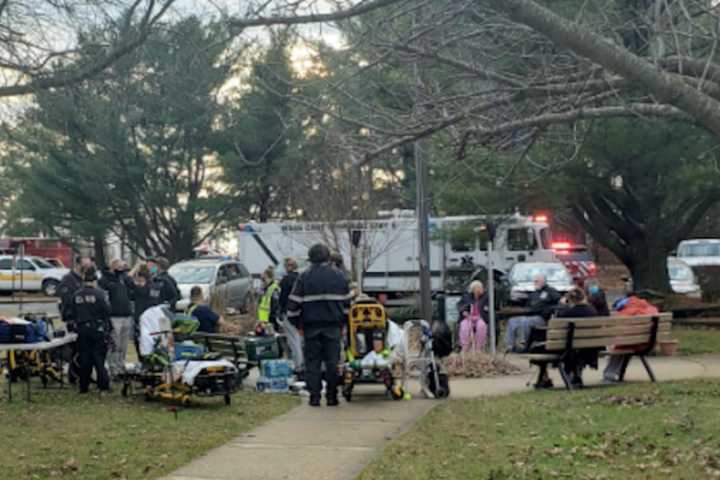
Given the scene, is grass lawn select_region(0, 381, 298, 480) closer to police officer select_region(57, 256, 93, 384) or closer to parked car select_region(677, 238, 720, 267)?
police officer select_region(57, 256, 93, 384)

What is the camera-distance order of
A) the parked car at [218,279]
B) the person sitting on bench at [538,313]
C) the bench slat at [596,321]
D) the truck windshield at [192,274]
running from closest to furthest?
1. the bench slat at [596,321]
2. the person sitting on bench at [538,313]
3. the parked car at [218,279]
4. the truck windshield at [192,274]

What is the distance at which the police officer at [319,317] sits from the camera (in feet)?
33.9

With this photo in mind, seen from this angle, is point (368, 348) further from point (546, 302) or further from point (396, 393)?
point (546, 302)

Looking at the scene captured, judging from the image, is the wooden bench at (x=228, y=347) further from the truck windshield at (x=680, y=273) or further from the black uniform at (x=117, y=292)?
the truck windshield at (x=680, y=273)

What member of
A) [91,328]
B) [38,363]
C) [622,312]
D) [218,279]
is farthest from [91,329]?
[218,279]

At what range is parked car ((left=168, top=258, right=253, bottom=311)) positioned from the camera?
25000 millimetres

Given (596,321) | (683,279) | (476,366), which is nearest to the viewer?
(596,321)

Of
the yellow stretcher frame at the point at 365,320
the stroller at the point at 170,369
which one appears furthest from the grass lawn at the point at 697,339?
the stroller at the point at 170,369

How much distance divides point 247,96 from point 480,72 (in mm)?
22799

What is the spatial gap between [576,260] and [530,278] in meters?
12.4

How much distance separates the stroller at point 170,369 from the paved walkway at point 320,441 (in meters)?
0.88

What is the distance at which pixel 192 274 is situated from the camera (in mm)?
26422

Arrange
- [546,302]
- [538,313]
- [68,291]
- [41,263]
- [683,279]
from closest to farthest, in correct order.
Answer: [68,291] → [546,302] → [538,313] → [683,279] → [41,263]

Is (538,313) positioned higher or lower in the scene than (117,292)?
lower
